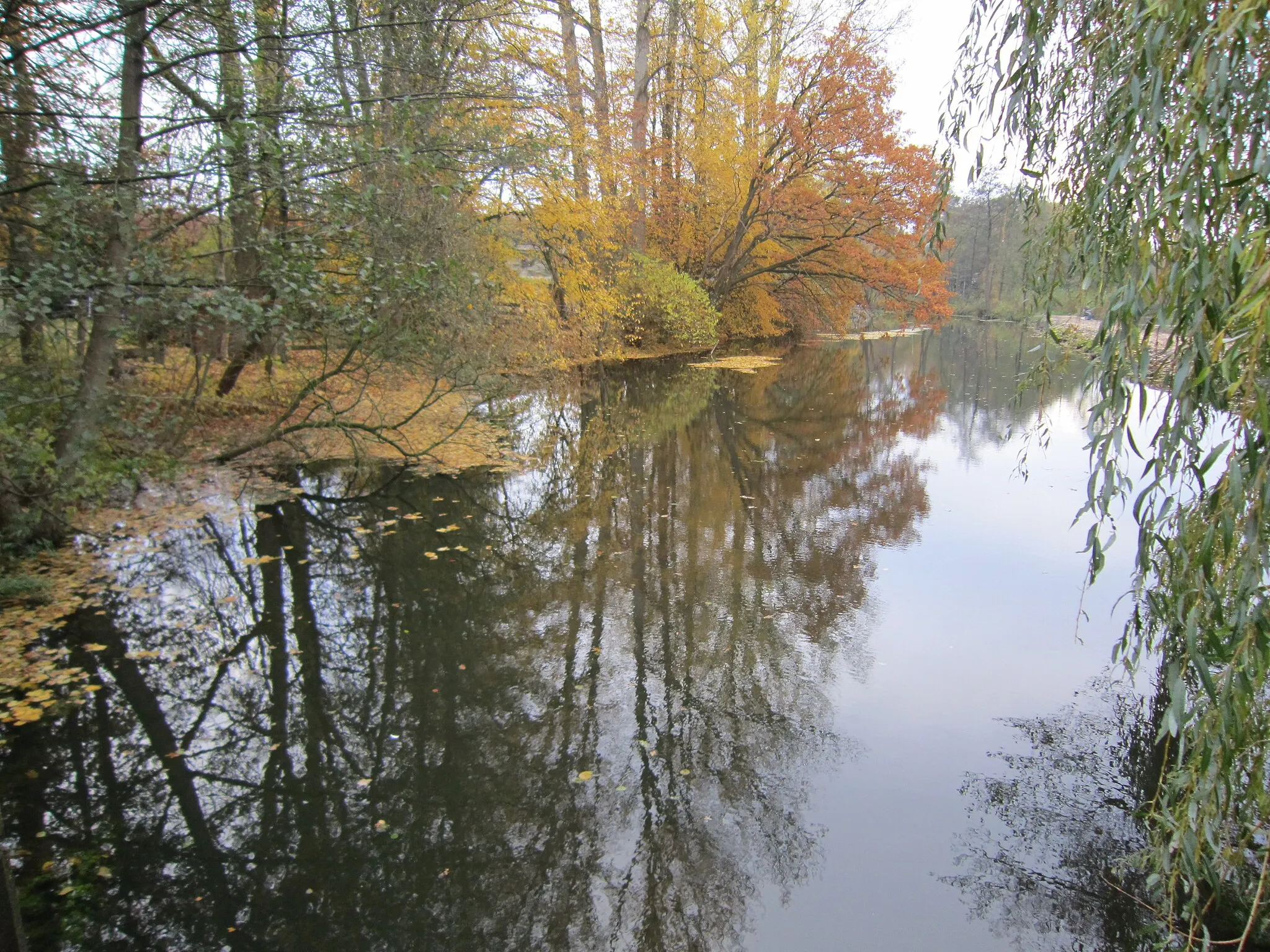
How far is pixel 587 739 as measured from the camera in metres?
4.36

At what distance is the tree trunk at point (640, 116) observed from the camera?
2042 centimetres

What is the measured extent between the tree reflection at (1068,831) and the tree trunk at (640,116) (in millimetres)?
17434

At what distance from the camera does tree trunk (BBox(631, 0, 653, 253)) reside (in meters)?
20.4

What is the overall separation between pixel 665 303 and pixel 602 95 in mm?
5627

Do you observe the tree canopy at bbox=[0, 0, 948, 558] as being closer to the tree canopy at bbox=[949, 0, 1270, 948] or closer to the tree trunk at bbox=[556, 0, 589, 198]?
the tree trunk at bbox=[556, 0, 589, 198]

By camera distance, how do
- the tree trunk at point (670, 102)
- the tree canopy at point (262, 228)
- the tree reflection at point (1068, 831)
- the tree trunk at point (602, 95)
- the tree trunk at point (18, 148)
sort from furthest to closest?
the tree trunk at point (670, 102) < the tree trunk at point (602, 95) < the tree canopy at point (262, 228) < the tree trunk at point (18, 148) < the tree reflection at point (1068, 831)

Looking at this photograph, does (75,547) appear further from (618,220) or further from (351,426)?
(618,220)

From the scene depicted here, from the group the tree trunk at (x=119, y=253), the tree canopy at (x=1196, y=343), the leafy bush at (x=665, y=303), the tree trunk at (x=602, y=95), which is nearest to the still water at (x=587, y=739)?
the tree canopy at (x=1196, y=343)

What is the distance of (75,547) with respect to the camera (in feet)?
21.5

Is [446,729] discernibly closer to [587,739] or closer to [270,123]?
[587,739]

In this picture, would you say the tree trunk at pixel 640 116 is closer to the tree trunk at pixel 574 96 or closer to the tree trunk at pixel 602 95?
the tree trunk at pixel 602 95

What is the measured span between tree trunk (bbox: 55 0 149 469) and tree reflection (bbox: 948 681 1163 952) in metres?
5.97

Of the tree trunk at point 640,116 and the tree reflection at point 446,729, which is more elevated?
the tree trunk at point 640,116

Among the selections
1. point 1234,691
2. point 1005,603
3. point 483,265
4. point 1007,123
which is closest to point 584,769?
point 1234,691
